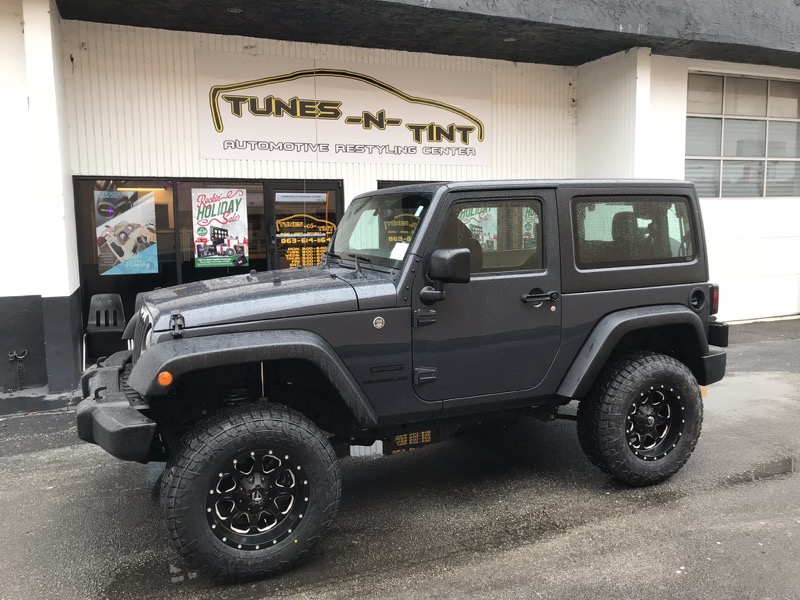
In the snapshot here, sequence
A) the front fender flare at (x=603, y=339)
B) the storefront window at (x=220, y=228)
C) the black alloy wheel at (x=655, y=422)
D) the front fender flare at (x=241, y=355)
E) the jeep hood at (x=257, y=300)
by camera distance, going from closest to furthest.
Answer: the front fender flare at (x=241, y=355) < the jeep hood at (x=257, y=300) < the front fender flare at (x=603, y=339) < the black alloy wheel at (x=655, y=422) < the storefront window at (x=220, y=228)

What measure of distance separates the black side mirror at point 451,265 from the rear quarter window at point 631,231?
0.99 m

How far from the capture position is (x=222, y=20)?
302 inches

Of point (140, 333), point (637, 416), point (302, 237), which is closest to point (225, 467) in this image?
point (140, 333)

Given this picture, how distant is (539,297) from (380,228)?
1.15 meters

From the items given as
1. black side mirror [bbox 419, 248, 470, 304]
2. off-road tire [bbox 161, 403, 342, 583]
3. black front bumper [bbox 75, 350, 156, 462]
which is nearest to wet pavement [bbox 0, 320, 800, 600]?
off-road tire [bbox 161, 403, 342, 583]

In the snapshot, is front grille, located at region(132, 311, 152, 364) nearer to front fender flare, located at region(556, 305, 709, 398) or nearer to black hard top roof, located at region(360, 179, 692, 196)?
black hard top roof, located at region(360, 179, 692, 196)

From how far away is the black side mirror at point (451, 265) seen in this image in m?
3.44

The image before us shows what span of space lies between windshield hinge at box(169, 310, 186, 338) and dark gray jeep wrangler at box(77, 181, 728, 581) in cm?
1

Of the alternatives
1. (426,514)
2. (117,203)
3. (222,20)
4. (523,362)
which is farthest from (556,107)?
(426,514)

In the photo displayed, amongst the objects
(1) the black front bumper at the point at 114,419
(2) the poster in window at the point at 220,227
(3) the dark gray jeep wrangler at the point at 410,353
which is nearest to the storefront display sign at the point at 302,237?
(2) the poster in window at the point at 220,227

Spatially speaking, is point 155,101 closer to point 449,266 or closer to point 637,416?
point 449,266

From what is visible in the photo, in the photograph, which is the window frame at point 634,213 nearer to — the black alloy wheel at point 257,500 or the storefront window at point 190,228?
the black alloy wheel at point 257,500

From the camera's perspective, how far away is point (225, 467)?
10.4ft

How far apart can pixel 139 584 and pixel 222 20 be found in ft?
21.8
